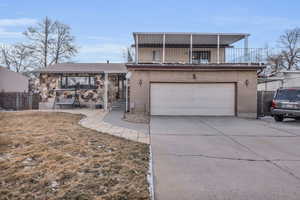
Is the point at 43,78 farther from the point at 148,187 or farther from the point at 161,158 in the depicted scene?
the point at 148,187

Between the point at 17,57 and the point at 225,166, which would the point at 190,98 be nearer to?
the point at 225,166

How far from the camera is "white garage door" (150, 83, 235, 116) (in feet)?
45.0

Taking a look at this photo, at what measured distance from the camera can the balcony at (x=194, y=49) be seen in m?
14.4

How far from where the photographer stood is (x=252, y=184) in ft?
12.4

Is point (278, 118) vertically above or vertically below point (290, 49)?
below

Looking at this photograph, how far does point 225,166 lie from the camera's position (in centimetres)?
473

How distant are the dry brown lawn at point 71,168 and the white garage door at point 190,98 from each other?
728 centimetres

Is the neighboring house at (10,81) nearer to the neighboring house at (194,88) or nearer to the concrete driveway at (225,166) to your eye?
the neighboring house at (194,88)

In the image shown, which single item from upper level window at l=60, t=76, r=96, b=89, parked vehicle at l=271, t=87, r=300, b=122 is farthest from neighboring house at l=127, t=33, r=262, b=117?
upper level window at l=60, t=76, r=96, b=89

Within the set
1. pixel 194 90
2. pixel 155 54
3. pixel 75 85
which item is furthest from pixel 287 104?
pixel 75 85

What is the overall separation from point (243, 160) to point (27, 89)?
27.1 m

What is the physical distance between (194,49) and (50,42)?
68.0 ft

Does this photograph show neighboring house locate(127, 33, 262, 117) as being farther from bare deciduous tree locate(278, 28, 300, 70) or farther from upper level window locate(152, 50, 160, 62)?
bare deciduous tree locate(278, 28, 300, 70)

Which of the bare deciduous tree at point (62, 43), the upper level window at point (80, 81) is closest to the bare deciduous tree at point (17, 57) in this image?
the bare deciduous tree at point (62, 43)
